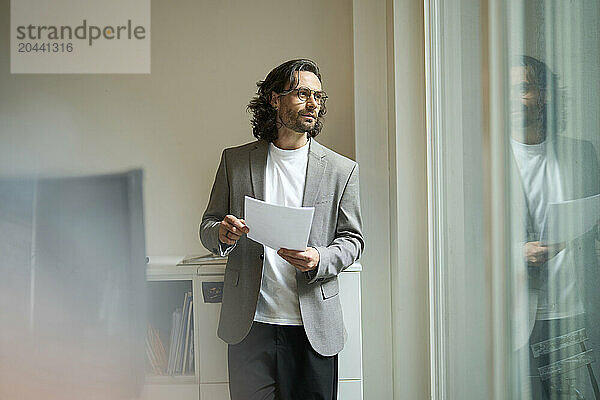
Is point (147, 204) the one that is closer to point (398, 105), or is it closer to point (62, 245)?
point (62, 245)

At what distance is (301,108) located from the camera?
74.8 inches

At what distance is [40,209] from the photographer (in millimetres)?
2520

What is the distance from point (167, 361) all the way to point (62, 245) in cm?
55

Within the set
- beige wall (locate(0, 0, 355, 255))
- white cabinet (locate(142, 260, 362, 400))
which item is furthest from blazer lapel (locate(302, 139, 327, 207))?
beige wall (locate(0, 0, 355, 255))

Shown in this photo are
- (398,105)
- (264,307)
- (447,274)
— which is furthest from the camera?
(398,105)

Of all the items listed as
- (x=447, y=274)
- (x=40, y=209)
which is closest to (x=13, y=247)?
(x=40, y=209)

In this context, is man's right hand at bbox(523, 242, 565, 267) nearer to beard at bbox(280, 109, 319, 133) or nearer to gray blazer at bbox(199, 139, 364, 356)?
gray blazer at bbox(199, 139, 364, 356)

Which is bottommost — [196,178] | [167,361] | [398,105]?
[167,361]

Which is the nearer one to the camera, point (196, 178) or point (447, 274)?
point (447, 274)

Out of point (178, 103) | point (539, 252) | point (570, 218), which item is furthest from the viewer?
point (178, 103)

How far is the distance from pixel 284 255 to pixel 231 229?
15 centimetres

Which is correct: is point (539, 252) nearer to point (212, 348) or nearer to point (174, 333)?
point (212, 348)

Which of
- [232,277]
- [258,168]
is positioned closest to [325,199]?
[258,168]

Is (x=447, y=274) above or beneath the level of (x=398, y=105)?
beneath
